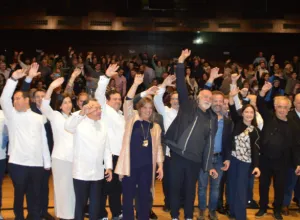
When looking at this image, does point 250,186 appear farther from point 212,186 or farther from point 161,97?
point 161,97

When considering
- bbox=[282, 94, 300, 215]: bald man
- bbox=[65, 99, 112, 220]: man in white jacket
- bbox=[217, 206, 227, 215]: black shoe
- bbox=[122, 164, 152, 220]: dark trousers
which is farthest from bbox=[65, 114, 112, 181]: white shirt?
bbox=[282, 94, 300, 215]: bald man

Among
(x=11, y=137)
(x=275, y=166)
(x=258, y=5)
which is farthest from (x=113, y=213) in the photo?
(x=258, y=5)

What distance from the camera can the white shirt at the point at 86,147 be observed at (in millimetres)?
4590

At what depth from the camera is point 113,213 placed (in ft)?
17.9

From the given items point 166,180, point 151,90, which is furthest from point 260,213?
point 151,90

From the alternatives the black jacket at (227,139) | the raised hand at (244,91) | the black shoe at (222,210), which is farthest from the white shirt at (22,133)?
the raised hand at (244,91)

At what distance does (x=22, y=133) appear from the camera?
4.94 m

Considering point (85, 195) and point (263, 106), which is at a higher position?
point (263, 106)

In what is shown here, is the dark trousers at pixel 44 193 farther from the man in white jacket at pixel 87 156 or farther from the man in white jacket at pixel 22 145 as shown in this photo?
the man in white jacket at pixel 87 156

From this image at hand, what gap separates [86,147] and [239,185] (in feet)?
6.01

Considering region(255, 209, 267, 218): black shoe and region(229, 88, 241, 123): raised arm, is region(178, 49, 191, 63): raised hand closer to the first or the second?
region(229, 88, 241, 123): raised arm

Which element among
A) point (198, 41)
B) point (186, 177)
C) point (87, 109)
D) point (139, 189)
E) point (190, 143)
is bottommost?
point (139, 189)

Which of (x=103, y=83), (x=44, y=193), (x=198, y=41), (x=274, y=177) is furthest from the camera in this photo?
(x=198, y=41)

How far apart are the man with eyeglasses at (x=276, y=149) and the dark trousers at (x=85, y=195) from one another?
2.22 metres
